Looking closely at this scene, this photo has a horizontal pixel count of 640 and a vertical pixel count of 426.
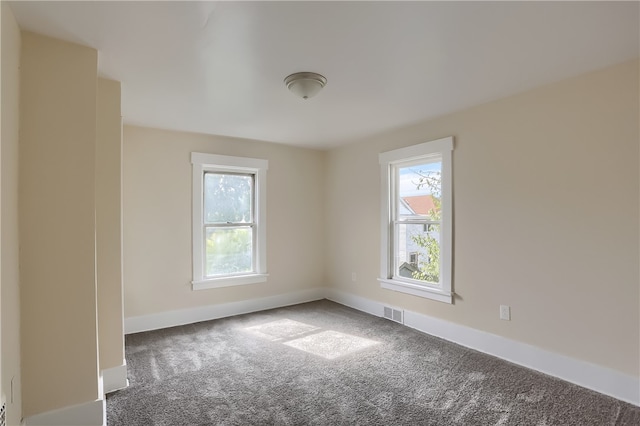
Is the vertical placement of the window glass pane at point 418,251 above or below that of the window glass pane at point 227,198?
below

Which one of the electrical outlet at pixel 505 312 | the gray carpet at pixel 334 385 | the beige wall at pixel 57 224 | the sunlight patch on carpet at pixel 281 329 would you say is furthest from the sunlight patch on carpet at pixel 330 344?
the beige wall at pixel 57 224

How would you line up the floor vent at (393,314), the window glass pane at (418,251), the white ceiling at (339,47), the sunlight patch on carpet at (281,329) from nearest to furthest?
the white ceiling at (339,47)
the sunlight patch on carpet at (281,329)
the window glass pane at (418,251)
the floor vent at (393,314)

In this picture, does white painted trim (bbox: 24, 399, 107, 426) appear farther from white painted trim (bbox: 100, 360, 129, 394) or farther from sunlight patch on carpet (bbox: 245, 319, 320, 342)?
sunlight patch on carpet (bbox: 245, 319, 320, 342)

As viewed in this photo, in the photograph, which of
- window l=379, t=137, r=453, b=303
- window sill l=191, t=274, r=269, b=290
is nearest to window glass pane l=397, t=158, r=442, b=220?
window l=379, t=137, r=453, b=303

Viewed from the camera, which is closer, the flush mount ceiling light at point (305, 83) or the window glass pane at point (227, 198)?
the flush mount ceiling light at point (305, 83)

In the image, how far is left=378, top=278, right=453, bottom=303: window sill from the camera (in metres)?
3.41

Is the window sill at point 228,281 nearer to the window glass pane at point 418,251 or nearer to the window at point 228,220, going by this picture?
the window at point 228,220

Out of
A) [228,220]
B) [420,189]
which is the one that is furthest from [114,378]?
[420,189]

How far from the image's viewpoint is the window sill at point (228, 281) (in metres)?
4.07

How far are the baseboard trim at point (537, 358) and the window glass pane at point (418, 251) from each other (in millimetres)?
459

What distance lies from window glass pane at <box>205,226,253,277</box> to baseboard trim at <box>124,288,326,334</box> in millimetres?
430

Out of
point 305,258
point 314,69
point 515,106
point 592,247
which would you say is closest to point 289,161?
point 305,258

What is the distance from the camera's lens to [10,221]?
1660 mm

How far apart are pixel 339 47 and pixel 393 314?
10.0ft
